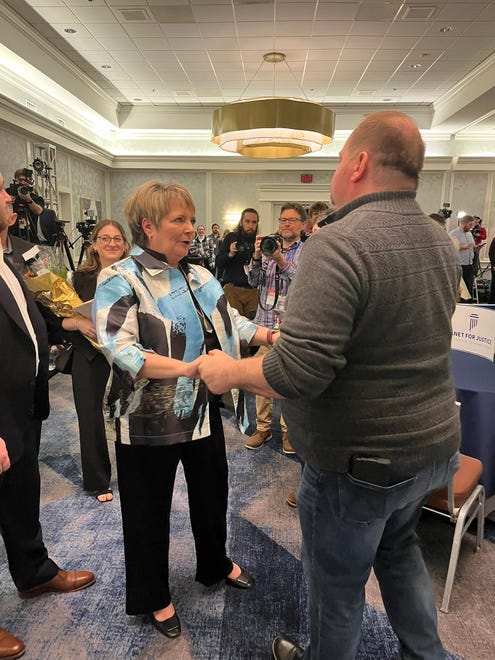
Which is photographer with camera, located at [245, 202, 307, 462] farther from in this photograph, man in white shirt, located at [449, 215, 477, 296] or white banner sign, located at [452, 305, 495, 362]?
man in white shirt, located at [449, 215, 477, 296]

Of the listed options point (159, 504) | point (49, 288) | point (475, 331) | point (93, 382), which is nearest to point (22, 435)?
point (159, 504)

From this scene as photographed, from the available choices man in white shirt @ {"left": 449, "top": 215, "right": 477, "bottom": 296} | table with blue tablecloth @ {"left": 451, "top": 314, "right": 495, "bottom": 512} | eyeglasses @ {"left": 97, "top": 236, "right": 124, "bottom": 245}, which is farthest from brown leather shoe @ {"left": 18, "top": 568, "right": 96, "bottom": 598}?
man in white shirt @ {"left": 449, "top": 215, "right": 477, "bottom": 296}

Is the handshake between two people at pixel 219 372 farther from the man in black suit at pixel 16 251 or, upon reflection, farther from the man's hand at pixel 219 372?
the man in black suit at pixel 16 251

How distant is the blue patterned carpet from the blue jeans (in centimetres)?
37

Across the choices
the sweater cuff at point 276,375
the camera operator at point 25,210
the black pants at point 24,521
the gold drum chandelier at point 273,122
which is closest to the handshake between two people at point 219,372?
the sweater cuff at point 276,375

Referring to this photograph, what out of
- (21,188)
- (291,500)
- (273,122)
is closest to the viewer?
(291,500)

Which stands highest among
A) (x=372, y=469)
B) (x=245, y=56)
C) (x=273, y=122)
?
(x=245, y=56)

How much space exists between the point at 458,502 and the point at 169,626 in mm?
1112

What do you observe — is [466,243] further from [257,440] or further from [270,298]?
[257,440]

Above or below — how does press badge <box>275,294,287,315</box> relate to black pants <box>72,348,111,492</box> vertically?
above

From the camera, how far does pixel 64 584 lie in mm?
1759

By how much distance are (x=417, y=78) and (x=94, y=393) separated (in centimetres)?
708

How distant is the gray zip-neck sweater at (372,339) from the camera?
91 centimetres

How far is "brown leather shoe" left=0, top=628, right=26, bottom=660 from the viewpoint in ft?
4.86
